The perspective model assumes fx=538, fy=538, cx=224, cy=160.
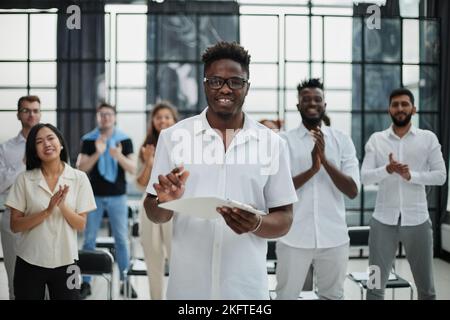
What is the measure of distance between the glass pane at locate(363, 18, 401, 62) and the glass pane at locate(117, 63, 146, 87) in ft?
3.59

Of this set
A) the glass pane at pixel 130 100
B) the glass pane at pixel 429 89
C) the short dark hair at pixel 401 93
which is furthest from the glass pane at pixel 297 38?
the glass pane at pixel 130 100

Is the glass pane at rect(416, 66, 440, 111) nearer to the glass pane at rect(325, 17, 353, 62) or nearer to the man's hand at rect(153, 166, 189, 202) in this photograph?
the glass pane at rect(325, 17, 353, 62)

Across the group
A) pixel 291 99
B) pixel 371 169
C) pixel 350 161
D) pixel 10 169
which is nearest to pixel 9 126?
pixel 10 169

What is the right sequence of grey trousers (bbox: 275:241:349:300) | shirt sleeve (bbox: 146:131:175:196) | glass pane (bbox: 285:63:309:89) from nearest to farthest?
shirt sleeve (bbox: 146:131:175:196), grey trousers (bbox: 275:241:349:300), glass pane (bbox: 285:63:309:89)

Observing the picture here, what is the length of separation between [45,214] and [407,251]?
5.12ft

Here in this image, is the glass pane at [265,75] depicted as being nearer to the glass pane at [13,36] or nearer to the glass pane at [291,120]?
the glass pane at [291,120]

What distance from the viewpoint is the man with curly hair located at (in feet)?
4.53

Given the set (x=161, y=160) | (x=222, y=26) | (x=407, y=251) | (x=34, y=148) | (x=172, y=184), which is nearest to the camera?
(x=172, y=184)

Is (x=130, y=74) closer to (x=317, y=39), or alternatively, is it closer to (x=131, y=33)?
(x=131, y=33)

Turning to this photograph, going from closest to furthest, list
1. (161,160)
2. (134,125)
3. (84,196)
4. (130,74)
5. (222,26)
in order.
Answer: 1. (161,160)
2. (84,196)
3. (222,26)
4. (130,74)
5. (134,125)

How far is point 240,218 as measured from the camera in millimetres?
1224

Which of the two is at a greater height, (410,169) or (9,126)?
(9,126)

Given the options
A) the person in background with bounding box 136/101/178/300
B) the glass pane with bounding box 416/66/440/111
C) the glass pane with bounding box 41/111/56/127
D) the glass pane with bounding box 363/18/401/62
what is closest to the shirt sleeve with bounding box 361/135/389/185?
the glass pane with bounding box 416/66/440/111

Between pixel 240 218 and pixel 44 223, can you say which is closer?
pixel 240 218
